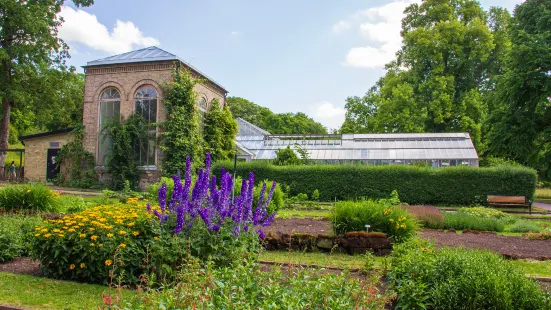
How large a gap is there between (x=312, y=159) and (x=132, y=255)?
21327 mm

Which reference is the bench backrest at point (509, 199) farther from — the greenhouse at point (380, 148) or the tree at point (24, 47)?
the tree at point (24, 47)

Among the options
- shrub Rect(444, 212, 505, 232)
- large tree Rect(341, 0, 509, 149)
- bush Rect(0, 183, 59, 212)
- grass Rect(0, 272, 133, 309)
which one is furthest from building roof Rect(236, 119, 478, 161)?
grass Rect(0, 272, 133, 309)

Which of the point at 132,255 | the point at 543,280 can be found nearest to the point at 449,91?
the point at 543,280

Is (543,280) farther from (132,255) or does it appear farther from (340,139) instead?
(340,139)

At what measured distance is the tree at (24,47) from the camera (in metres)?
24.7

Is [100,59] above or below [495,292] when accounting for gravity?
above

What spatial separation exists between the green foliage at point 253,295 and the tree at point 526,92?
71.2ft

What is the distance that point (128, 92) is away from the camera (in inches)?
883

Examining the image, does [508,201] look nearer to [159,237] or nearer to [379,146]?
[379,146]

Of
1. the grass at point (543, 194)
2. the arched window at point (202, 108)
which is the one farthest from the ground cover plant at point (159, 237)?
the grass at point (543, 194)

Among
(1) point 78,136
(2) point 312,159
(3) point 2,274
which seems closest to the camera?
(3) point 2,274

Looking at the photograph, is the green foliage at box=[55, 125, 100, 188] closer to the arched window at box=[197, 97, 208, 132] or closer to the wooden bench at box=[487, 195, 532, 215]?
the arched window at box=[197, 97, 208, 132]

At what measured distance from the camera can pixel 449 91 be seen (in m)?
32.3

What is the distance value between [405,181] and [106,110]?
16427mm
